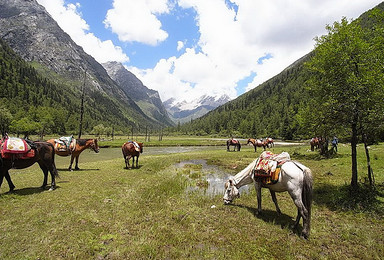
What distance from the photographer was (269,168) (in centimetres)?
807

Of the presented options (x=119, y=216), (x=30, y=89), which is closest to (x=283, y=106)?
(x=119, y=216)

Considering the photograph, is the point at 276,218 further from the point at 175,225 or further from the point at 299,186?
the point at 175,225

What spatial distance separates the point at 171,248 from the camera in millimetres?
6016

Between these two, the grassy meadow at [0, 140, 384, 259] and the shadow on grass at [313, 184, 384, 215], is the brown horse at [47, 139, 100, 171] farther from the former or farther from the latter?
the shadow on grass at [313, 184, 384, 215]

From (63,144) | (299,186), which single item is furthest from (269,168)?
(63,144)

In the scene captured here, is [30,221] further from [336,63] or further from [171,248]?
[336,63]

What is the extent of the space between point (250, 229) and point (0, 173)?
13064 millimetres

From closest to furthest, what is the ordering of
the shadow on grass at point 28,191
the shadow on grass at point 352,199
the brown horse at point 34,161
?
1. the shadow on grass at point 352,199
2. the brown horse at point 34,161
3. the shadow on grass at point 28,191

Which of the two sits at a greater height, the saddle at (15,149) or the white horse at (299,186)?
the saddle at (15,149)

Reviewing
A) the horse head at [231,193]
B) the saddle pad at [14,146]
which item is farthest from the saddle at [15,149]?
the horse head at [231,193]

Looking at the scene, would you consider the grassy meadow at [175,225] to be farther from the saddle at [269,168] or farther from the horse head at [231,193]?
the saddle at [269,168]

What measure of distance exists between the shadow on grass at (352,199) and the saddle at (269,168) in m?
4.49

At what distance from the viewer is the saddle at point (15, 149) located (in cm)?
969

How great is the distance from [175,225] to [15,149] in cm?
973
